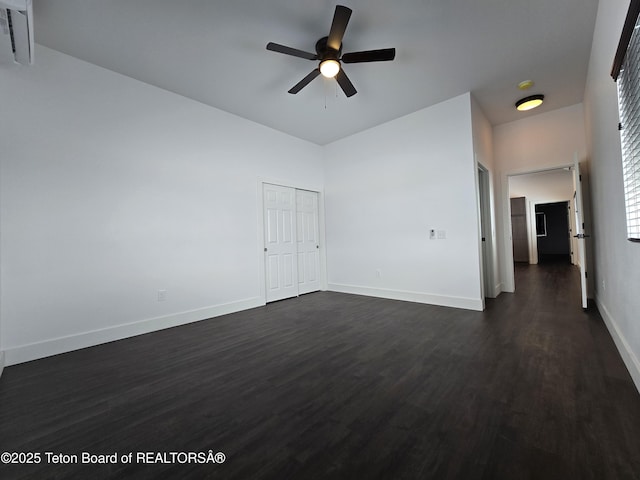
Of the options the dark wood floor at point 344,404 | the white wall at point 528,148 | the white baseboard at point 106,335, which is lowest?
the dark wood floor at point 344,404

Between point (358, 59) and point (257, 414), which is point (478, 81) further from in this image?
point (257, 414)

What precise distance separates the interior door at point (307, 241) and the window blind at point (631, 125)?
13.9 ft

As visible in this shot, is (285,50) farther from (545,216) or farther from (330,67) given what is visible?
(545,216)

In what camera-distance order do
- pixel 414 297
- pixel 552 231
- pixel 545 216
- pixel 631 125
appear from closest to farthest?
pixel 631 125 < pixel 414 297 < pixel 552 231 < pixel 545 216

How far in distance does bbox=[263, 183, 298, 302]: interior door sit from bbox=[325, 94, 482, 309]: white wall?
91cm

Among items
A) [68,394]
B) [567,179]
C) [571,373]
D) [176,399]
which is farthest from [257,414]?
[567,179]

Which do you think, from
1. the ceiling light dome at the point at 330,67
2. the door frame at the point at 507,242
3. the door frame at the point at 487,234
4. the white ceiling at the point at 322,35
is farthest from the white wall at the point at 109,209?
the door frame at the point at 507,242

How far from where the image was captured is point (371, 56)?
2.49m

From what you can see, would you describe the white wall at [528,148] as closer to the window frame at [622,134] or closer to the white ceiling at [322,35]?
the white ceiling at [322,35]

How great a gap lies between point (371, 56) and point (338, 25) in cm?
45

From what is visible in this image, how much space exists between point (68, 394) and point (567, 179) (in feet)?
37.9

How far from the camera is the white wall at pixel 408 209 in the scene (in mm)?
3812

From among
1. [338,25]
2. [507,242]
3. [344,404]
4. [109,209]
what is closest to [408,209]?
[507,242]

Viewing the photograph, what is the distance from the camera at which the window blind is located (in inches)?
Answer: 58.6
